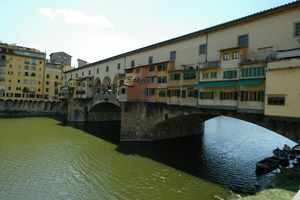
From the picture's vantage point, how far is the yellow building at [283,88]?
19.3m

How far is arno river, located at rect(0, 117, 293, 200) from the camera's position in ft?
65.6

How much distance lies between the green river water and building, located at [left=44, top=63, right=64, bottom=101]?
56.1 m

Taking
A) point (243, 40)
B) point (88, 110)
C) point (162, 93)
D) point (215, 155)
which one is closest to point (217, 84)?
point (243, 40)

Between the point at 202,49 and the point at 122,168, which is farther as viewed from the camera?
the point at 202,49

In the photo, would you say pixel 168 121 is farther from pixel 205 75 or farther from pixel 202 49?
pixel 205 75

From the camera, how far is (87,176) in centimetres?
2350

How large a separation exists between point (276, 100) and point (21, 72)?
8232 cm

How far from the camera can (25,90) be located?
81375 mm

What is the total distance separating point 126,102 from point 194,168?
18221mm

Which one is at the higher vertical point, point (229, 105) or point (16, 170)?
point (229, 105)

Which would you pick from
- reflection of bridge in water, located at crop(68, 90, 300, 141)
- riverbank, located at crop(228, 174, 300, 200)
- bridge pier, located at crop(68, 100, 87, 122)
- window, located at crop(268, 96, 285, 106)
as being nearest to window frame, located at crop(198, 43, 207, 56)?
reflection of bridge in water, located at crop(68, 90, 300, 141)

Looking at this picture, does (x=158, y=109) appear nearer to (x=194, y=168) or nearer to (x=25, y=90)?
(x=194, y=168)

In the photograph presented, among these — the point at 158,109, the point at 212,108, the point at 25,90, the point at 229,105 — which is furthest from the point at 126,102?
the point at 25,90

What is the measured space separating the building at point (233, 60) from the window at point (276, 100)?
447mm
